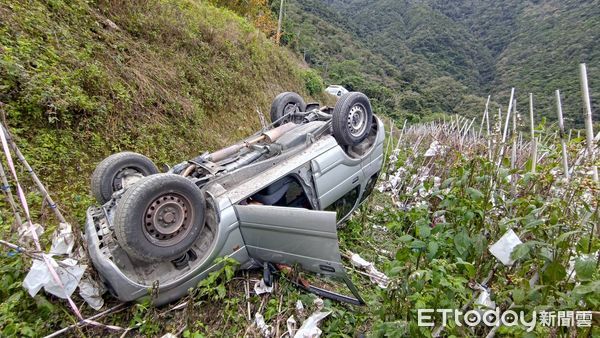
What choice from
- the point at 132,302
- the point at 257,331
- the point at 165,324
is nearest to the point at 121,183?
the point at 132,302

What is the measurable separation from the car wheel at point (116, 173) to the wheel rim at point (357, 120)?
235cm

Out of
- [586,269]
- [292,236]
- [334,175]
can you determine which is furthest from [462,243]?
[334,175]

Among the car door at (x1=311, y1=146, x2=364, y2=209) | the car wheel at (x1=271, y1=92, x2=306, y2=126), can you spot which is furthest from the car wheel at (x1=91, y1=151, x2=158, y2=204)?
the car wheel at (x1=271, y1=92, x2=306, y2=126)

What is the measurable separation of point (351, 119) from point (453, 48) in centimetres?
6085

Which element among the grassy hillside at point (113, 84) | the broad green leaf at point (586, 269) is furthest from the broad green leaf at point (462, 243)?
the grassy hillside at point (113, 84)

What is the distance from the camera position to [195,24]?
24.2 ft

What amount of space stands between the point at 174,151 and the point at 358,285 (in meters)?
3.80

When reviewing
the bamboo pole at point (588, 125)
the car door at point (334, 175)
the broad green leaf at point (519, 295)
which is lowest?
the car door at point (334, 175)

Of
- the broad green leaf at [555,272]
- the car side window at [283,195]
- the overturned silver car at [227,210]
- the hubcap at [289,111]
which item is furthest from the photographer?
the hubcap at [289,111]

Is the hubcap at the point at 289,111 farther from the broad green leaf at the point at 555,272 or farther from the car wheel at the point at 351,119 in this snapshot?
the broad green leaf at the point at 555,272

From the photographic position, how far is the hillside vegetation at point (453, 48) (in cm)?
3341

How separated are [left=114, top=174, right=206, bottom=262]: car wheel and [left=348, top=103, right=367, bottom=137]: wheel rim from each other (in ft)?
6.45

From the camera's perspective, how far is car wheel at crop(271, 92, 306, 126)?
15.6ft

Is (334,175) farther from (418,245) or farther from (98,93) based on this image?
(98,93)
